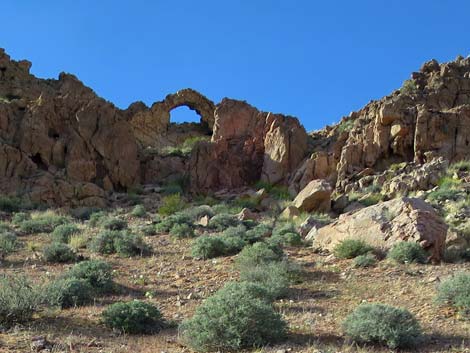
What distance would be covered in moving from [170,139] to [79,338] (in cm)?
3595

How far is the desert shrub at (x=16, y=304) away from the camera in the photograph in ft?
21.5

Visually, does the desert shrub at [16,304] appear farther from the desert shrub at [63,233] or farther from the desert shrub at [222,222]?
the desert shrub at [222,222]

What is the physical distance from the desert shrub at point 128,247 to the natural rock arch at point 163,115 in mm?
26009

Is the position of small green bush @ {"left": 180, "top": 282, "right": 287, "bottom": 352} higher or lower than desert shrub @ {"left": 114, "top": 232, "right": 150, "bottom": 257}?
lower

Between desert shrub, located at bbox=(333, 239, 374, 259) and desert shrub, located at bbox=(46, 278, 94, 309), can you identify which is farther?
desert shrub, located at bbox=(333, 239, 374, 259)

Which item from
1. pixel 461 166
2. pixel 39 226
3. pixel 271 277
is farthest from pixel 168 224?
pixel 461 166

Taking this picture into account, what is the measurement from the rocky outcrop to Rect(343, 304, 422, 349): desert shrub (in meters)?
22.7

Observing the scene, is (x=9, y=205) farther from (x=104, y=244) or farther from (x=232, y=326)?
(x=232, y=326)

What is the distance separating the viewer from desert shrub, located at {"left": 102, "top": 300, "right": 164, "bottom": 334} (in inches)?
261

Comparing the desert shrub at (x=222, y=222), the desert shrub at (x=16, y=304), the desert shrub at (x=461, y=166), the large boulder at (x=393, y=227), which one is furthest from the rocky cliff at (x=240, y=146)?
the desert shrub at (x=16, y=304)

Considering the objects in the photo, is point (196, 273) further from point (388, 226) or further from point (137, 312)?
point (388, 226)

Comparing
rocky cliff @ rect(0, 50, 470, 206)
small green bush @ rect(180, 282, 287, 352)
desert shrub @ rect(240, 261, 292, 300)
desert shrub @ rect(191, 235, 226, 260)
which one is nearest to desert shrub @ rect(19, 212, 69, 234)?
rocky cliff @ rect(0, 50, 470, 206)

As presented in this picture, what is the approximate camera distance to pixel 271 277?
8.90 meters

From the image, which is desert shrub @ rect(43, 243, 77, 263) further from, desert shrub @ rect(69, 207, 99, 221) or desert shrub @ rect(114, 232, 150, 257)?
desert shrub @ rect(69, 207, 99, 221)
